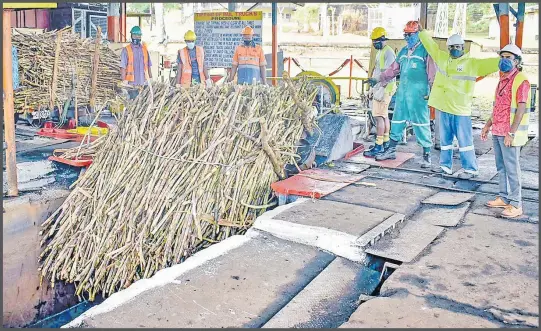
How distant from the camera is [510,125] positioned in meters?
5.93

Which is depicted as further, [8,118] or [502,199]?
[8,118]

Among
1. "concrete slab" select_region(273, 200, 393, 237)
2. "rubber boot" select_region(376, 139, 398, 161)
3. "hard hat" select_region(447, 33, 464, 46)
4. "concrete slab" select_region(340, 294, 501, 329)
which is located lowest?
"concrete slab" select_region(340, 294, 501, 329)

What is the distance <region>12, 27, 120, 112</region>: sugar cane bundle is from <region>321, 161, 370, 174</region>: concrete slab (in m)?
6.01

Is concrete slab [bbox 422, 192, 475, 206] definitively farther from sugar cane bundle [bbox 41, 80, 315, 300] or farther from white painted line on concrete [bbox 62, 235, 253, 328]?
white painted line on concrete [bbox 62, 235, 253, 328]

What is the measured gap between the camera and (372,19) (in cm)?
3731

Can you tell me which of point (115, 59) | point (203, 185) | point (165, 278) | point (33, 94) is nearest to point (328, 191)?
point (203, 185)

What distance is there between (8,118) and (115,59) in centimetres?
646

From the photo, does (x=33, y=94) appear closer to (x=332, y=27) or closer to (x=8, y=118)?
(x=8, y=118)

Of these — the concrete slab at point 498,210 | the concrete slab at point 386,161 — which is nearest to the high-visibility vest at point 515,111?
the concrete slab at point 498,210

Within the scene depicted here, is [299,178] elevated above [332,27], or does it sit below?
below

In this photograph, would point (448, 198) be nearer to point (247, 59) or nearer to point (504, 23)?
point (247, 59)

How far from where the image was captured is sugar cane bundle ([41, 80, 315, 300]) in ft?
19.2

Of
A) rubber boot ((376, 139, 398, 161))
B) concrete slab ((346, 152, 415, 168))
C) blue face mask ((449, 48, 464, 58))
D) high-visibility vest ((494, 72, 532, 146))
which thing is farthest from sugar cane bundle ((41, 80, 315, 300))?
high-visibility vest ((494, 72, 532, 146))

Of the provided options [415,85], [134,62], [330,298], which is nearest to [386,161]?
[415,85]
